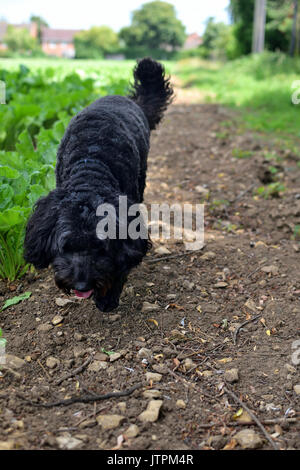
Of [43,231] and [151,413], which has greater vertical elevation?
[43,231]

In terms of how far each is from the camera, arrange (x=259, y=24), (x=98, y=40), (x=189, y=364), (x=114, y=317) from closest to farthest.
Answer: (x=189, y=364), (x=114, y=317), (x=259, y=24), (x=98, y=40)

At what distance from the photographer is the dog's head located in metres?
2.70

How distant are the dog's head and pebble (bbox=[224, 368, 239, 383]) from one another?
90 centimetres

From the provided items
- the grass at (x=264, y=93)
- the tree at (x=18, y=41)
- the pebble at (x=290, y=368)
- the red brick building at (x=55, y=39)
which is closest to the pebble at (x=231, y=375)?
the pebble at (x=290, y=368)

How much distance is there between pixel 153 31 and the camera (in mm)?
95188

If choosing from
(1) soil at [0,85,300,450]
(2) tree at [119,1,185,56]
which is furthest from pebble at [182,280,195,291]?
(2) tree at [119,1,185,56]

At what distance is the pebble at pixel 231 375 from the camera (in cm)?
294

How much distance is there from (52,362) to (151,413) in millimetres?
815

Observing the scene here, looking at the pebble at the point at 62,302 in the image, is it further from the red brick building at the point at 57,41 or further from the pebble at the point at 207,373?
the red brick building at the point at 57,41

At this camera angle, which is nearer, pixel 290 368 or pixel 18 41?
pixel 290 368

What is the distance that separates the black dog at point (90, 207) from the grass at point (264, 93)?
718 cm

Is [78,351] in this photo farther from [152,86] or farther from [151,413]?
[152,86]

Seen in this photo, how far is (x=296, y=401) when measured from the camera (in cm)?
278

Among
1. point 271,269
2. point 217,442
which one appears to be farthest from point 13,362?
point 271,269
